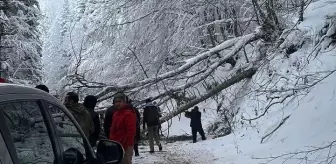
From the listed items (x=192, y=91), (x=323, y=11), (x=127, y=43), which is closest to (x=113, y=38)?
(x=127, y=43)

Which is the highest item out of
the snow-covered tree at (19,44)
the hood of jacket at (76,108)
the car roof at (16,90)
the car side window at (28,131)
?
the snow-covered tree at (19,44)

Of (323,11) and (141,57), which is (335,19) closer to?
(323,11)

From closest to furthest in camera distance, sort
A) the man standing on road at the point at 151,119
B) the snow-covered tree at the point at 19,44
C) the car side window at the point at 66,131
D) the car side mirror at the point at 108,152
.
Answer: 1. the car side window at the point at 66,131
2. the car side mirror at the point at 108,152
3. the man standing on road at the point at 151,119
4. the snow-covered tree at the point at 19,44

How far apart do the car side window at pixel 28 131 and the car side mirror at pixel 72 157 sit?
14 centimetres

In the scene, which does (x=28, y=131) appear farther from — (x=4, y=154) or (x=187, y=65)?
(x=187, y=65)

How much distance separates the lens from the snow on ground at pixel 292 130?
6.89 metres

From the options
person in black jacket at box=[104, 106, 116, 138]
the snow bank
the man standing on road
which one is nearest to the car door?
the snow bank

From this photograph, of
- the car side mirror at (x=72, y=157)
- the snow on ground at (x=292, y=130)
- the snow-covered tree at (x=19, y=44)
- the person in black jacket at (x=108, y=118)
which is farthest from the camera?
the snow-covered tree at (x=19, y=44)

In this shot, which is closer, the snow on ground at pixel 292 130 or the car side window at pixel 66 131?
the car side window at pixel 66 131

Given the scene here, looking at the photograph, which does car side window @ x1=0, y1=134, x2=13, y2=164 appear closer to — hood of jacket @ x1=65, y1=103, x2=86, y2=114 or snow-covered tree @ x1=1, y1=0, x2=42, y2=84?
hood of jacket @ x1=65, y1=103, x2=86, y2=114

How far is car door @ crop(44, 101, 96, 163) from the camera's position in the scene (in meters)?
2.75

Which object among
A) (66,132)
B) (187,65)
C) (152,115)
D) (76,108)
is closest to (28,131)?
(66,132)

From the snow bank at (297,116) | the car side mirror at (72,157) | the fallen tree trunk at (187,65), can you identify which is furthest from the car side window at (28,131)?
the fallen tree trunk at (187,65)

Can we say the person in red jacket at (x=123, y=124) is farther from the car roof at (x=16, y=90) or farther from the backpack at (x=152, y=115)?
the car roof at (x=16, y=90)
